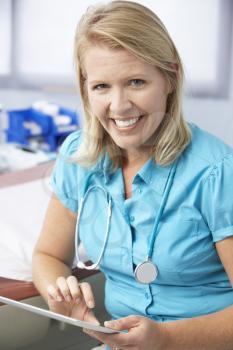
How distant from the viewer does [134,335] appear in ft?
2.97

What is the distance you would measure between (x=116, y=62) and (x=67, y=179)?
11.7 inches

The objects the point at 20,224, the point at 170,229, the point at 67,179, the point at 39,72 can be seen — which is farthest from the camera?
the point at 39,72

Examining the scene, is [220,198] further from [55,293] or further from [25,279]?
[25,279]

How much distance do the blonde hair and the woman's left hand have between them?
0.86 feet

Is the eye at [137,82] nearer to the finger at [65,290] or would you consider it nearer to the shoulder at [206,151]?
the shoulder at [206,151]

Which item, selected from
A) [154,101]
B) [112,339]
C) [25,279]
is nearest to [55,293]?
[112,339]

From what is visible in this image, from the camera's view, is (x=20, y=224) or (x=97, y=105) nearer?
(x=97, y=105)

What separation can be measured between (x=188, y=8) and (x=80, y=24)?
0.88 meters

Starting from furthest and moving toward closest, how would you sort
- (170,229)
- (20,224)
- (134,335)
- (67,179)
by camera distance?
(20,224) < (67,179) < (170,229) < (134,335)

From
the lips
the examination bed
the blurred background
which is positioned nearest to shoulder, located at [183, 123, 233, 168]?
the lips

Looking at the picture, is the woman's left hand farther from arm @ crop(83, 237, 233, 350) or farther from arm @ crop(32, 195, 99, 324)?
arm @ crop(32, 195, 99, 324)

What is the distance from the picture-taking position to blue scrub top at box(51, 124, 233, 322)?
974mm

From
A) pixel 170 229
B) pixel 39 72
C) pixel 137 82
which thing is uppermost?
pixel 137 82

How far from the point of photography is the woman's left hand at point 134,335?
0.90 m
